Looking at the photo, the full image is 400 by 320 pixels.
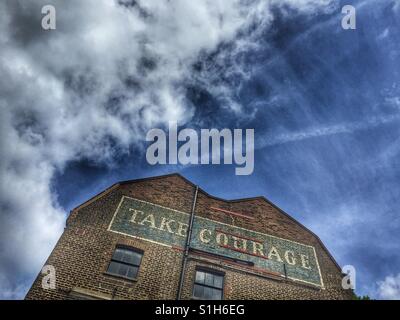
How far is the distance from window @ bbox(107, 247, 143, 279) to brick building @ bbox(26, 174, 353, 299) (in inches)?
1.3

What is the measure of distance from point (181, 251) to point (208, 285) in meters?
1.56


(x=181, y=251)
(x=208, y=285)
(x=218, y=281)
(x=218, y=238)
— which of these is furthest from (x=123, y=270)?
(x=218, y=238)

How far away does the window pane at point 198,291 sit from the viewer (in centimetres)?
1074

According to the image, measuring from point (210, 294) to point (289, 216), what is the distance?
585 centimetres

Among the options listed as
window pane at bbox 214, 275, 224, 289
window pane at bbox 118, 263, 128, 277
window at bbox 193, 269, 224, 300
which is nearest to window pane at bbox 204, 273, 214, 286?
window at bbox 193, 269, 224, 300

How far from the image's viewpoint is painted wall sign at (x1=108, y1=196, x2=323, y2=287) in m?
12.0

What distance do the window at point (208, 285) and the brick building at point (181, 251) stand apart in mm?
35

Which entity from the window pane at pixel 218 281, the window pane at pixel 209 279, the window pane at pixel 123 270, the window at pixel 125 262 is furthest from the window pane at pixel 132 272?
the window pane at pixel 218 281

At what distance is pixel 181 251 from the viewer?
1162 cm
